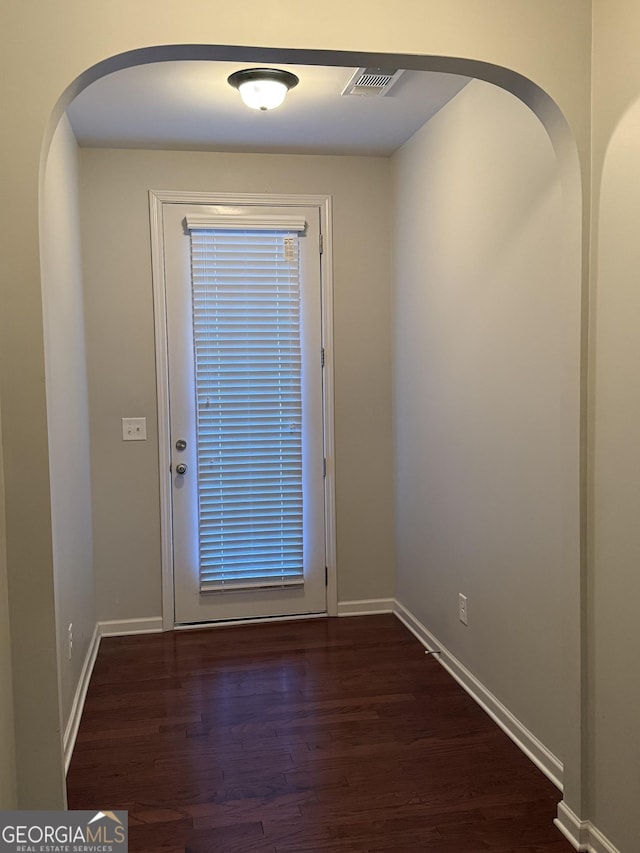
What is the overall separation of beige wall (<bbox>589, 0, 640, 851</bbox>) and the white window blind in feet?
7.62

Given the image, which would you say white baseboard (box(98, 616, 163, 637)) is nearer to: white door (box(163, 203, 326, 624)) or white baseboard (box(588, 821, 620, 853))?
white door (box(163, 203, 326, 624))

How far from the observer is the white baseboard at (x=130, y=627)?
414cm

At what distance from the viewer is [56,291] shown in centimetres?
295

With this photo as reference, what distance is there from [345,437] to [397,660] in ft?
4.31

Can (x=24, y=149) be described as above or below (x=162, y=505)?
above

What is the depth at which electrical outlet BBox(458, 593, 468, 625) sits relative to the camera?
3382mm

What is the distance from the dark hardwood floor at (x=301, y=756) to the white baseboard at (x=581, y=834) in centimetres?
3

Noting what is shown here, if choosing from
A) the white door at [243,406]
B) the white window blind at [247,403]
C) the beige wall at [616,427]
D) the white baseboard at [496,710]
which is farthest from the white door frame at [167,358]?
the beige wall at [616,427]

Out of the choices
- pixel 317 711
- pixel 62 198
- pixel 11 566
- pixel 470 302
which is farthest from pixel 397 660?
pixel 62 198

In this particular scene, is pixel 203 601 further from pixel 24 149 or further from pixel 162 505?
pixel 24 149

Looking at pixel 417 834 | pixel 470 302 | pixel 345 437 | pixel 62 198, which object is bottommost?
pixel 417 834

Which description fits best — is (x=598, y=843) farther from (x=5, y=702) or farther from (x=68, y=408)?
(x=68, y=408)

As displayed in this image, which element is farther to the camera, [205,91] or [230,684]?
[230,684]

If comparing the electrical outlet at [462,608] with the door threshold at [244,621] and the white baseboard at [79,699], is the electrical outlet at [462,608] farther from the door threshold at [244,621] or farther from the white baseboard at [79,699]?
the white baseboard at [79,699]
